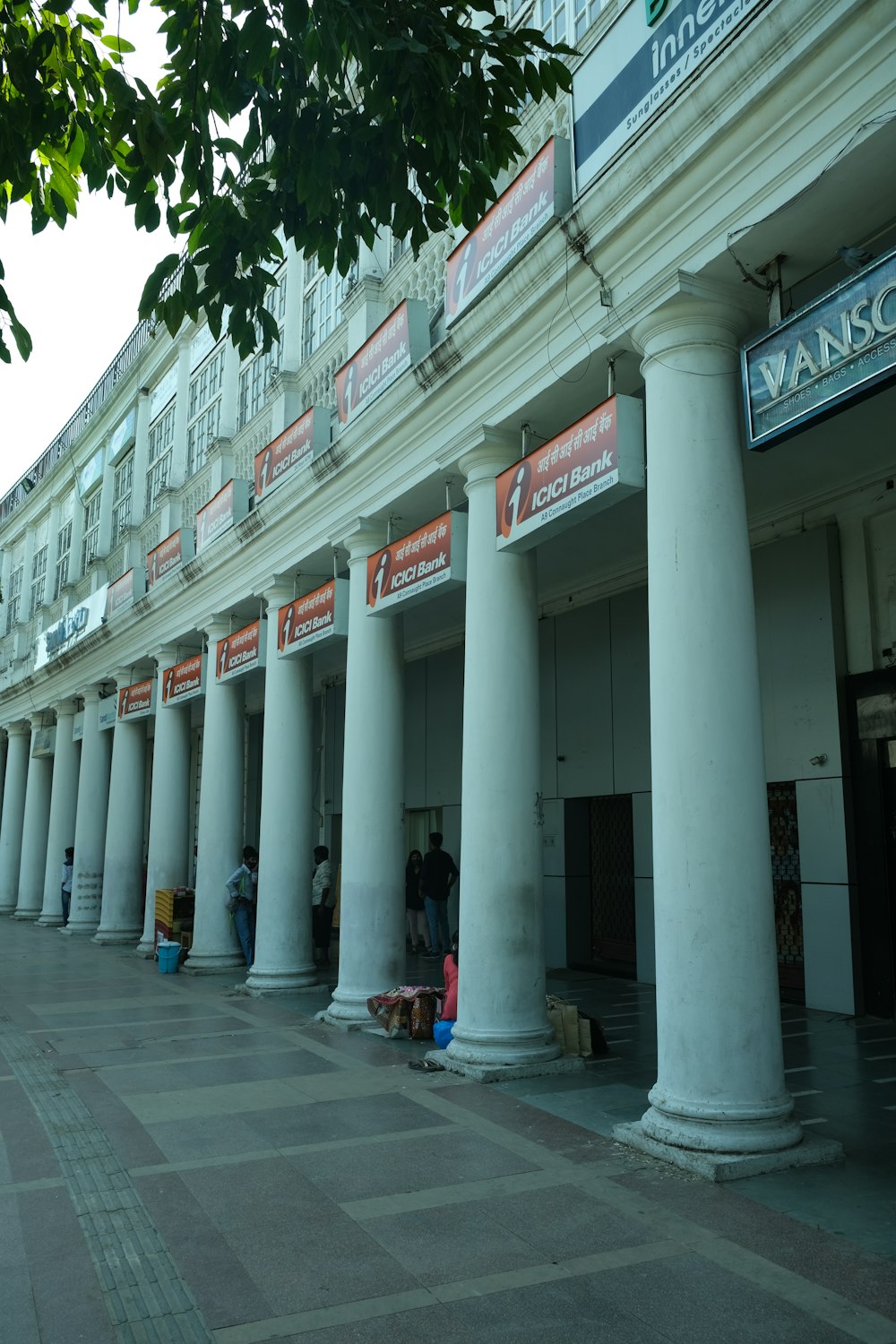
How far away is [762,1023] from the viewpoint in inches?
229

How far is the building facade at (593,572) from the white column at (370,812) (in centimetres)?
4

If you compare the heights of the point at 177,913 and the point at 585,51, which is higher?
the point at 585,51

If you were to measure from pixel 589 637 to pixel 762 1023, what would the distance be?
8649 mm

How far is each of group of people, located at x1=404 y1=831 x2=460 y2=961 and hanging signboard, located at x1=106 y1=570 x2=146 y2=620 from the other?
23.6 ft

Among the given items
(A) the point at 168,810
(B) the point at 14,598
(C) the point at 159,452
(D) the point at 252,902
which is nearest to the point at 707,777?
(D) the point at 252,902

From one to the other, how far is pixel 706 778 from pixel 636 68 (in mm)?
4530

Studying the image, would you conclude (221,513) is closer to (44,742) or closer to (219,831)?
(219,831)

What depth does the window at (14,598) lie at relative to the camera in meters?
30.7

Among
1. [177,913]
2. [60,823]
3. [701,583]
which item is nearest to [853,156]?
[701,583]

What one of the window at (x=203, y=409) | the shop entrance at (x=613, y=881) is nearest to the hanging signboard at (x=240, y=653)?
the window at (x=203, y=409)

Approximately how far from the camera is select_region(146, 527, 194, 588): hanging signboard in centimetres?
1650

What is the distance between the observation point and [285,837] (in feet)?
41.8

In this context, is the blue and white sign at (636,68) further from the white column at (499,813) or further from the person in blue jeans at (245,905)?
the person in blue jeans at (245,905)

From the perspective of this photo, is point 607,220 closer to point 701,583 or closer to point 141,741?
point 701,583
